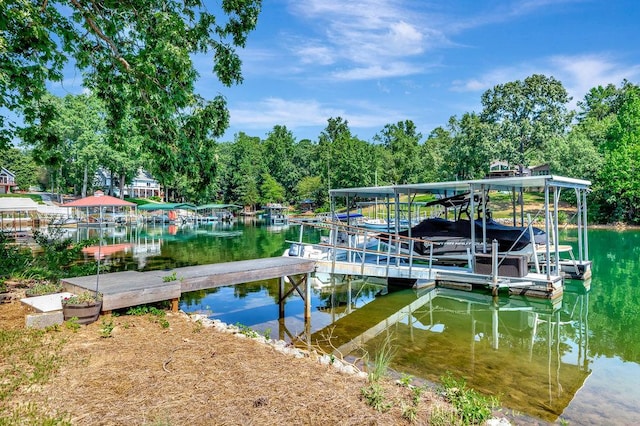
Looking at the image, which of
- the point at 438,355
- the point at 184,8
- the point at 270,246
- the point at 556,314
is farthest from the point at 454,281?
the point at 270,246

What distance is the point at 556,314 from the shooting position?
11875mm

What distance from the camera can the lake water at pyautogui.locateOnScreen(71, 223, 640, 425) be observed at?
269 inches

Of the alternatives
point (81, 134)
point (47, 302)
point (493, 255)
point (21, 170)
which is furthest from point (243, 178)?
point (47, 302)

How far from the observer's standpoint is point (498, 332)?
10.3 meters

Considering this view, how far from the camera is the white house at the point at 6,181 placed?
221ft

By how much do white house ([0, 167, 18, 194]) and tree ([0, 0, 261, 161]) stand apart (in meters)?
70.5

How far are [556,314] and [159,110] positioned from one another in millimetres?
12474

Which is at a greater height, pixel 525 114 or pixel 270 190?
pixel 525 114

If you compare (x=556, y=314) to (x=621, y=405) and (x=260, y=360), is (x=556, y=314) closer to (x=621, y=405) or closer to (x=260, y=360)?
(x=621, y=405)

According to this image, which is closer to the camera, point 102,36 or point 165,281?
point 165,281

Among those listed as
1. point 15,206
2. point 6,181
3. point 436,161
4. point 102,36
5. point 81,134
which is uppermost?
point 81,134

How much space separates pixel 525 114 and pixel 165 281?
184ft

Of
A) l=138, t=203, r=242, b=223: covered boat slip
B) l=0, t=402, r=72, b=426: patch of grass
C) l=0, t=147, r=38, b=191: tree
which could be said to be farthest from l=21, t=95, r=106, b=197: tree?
l=0, t=402, r=72, b=426: patch of grass

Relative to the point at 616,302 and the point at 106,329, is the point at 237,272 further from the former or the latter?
the point at 616,302
